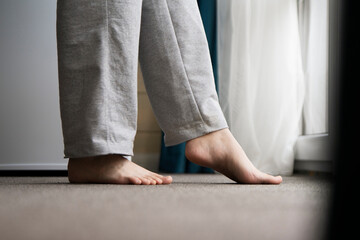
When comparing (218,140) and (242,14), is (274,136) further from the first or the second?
(218,140)

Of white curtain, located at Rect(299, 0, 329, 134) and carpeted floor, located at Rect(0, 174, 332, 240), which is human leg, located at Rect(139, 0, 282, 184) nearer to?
carpeted floor, located at Rect(0, 174, 332, 240)

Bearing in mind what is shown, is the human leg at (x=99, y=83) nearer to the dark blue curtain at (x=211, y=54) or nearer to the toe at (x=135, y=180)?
the toe at (x=135, y=180)

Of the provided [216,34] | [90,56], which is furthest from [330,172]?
[216,34]

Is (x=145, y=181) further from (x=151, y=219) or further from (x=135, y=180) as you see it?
(x=151, y=219)

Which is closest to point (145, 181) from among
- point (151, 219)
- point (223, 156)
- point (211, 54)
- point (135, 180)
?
point (135, 180)

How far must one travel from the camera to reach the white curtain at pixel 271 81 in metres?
1.72

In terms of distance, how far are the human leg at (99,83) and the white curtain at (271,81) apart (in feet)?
3.04

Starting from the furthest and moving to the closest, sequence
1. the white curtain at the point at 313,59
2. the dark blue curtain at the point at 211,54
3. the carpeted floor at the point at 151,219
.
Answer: the dark blue curtain at the point at 211,54
the white curtain at the point at 313,59
the carpeted floor at the point at 151,219

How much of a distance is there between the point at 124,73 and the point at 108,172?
0.20 metres

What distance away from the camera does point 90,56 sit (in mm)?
870

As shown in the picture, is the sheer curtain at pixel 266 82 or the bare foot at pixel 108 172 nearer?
the bare foot at pixel 108 172

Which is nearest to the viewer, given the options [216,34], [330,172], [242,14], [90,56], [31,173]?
[330,172]

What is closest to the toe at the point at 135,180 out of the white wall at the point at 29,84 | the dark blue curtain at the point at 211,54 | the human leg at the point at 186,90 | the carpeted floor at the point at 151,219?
the human leg at the point at 186,90

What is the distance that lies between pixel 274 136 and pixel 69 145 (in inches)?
40.3
